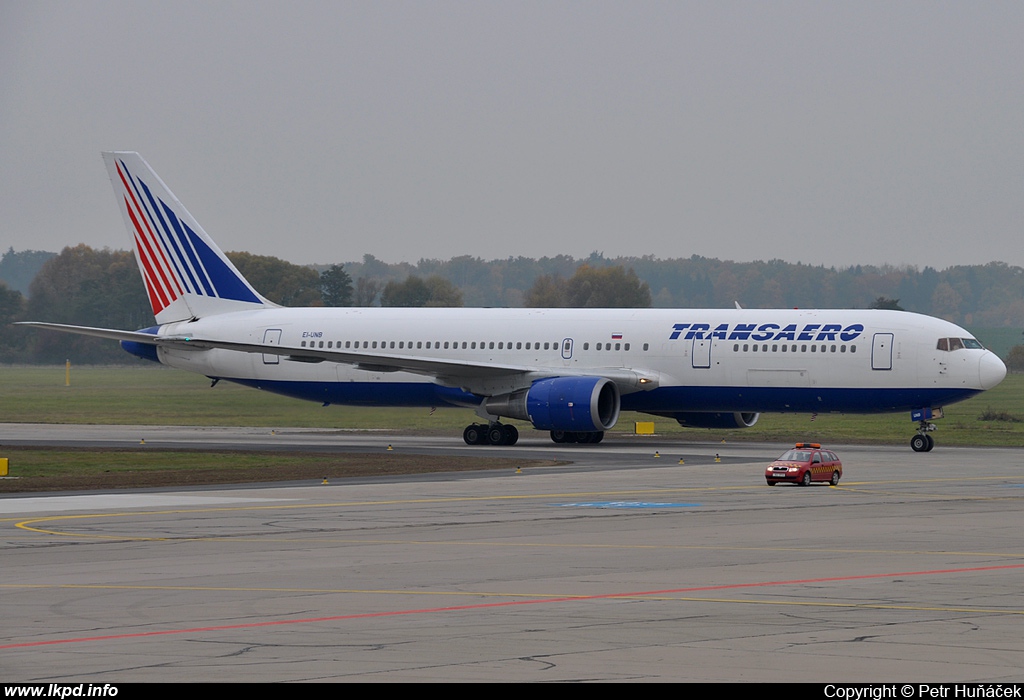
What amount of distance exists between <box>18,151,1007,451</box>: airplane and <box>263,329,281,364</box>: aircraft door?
49 mm

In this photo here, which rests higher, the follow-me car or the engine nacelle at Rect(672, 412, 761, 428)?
the engine nacelle at Rect(672, 412, 761, 428)

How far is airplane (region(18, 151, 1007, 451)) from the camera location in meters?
46.8

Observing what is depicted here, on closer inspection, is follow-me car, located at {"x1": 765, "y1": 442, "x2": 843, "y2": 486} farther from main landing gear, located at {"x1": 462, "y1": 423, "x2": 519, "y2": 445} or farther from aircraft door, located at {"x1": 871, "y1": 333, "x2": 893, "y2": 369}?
main landing gear, located at {"x1": 462, "y1": 423, "x2": 519, "y2": 445}

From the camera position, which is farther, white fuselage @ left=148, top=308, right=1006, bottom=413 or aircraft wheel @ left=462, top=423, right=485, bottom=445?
aircraft wheel @ left=462, top=423, right=485, bottom=445

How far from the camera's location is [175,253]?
56625 millimetres

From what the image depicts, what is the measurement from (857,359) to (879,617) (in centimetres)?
3271

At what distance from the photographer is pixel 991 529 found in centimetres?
2423

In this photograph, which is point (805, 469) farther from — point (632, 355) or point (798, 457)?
point (632, 355)

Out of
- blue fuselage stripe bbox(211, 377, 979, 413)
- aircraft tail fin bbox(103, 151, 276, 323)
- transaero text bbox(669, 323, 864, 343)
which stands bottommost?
blue fuselage stripe bbox(211, 377, 979, 413)

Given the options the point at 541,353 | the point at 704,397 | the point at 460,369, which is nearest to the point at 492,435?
the point at 460,369

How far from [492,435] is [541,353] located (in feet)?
11.2

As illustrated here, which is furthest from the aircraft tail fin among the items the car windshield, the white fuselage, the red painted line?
the red painted line

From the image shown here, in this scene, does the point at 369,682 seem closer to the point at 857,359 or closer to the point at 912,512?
the point at 912,512
